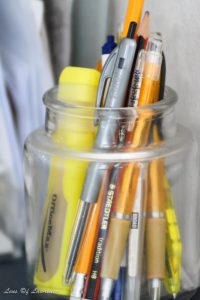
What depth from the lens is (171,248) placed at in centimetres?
37

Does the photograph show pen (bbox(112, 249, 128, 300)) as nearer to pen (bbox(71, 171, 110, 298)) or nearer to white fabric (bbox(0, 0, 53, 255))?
pen (bbox(71, 171, 110, 298))

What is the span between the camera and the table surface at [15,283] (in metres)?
0.41

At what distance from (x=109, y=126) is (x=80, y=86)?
46 millimetres

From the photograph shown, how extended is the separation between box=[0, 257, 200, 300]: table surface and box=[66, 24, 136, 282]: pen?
72 millimetres

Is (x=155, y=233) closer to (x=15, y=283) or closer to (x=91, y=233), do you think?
(x=91, y=233)

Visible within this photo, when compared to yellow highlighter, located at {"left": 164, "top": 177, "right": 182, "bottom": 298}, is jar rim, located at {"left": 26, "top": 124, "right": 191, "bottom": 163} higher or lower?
higher

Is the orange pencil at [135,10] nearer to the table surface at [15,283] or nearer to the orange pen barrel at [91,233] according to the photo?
the orange pen barrel at [91,233]

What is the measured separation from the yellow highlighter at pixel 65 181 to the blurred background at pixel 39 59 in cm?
9

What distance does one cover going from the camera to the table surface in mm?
405

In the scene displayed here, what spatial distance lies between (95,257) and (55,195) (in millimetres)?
61

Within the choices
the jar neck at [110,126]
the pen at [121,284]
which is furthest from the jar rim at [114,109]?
the pen at [121,284]

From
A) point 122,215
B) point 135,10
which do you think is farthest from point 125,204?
point 135,10

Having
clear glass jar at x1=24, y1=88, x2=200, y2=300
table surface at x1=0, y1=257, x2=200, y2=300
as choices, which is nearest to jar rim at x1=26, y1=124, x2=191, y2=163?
clear glass jar at x1=24, y1=88, x2=200, y2=300

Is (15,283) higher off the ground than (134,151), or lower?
lower
